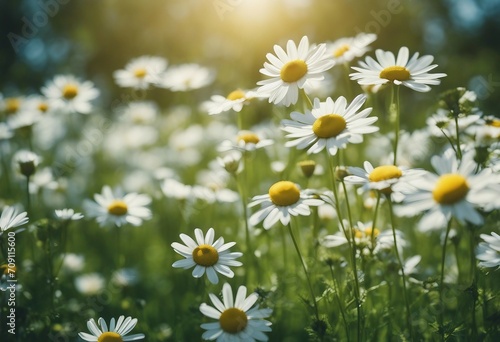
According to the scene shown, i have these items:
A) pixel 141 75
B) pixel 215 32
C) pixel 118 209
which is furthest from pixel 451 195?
pixel 215 32

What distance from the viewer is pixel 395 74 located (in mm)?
2402

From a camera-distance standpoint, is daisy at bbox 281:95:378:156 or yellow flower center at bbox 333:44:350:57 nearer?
daisy at bbox 281:95:378:156

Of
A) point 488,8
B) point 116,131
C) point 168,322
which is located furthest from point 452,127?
point 488,8

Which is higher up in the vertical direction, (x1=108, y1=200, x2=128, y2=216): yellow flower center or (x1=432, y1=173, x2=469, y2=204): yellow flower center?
(x1=108, y1=200, x2=128, y2=216): yellow flower center

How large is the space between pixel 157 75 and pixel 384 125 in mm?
1849

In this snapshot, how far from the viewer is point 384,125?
13.8ft

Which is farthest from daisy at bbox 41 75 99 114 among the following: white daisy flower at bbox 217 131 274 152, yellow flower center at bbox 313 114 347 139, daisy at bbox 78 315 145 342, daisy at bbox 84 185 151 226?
yellow flower center at bbox 313 114 347 139

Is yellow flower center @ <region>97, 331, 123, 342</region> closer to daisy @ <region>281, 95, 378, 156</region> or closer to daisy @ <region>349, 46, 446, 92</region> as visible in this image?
daisy @ <region>281, 95, 378, 156</region>

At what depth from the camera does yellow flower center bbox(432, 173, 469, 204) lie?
1756mm

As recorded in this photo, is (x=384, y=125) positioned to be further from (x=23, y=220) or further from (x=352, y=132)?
(x=23, y=220)

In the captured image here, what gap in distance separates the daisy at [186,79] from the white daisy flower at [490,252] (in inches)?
102

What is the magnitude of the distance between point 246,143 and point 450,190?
4.47 ft

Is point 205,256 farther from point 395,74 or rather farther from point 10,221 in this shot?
point 395,74

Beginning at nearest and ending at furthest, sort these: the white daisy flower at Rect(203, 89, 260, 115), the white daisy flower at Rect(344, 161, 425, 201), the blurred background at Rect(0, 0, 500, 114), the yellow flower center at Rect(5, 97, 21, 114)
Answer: the white daisy flower at Rect(344, 161, 425, 201)
the white daisy flower at Rect(203, 89, 260, 115)
the yellow flower center at Rect(5, 97, 21, 114)
the blurred background at Rect(0, 0, 500, 114)
